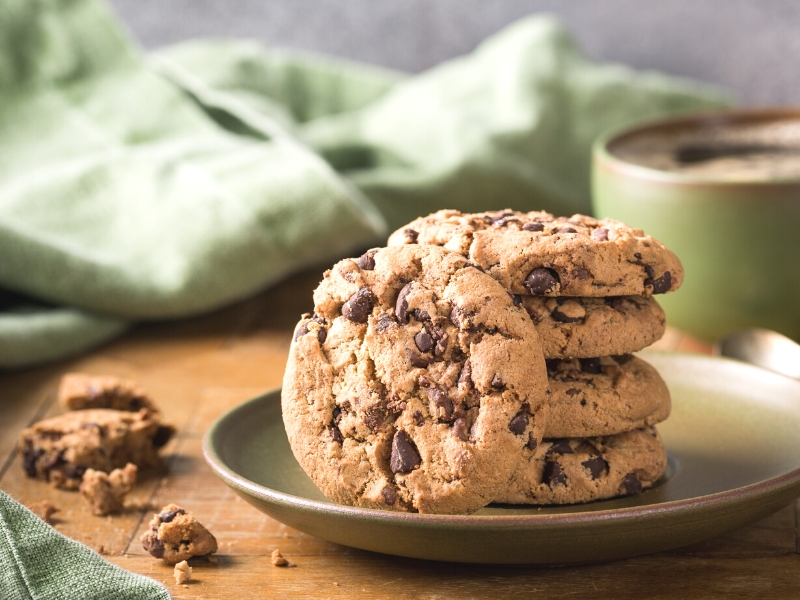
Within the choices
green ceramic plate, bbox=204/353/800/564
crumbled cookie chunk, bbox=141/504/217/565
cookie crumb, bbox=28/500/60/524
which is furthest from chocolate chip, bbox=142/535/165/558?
cookie crumb, bbox=28/500/60/524

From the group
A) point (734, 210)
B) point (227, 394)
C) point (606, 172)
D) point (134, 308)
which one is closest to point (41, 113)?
point (134, 308)

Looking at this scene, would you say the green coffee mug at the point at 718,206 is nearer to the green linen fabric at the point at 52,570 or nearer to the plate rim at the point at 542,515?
the plate rim at the point at 542,515

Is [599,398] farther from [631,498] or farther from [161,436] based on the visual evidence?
[161,436]

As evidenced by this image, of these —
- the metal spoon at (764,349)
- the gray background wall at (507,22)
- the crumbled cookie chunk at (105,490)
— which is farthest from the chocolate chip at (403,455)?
the gray background wall at (507,22)

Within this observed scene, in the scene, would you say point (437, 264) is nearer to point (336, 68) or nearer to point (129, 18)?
point (336, 68)

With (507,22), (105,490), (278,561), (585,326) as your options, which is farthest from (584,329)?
(507,22)
